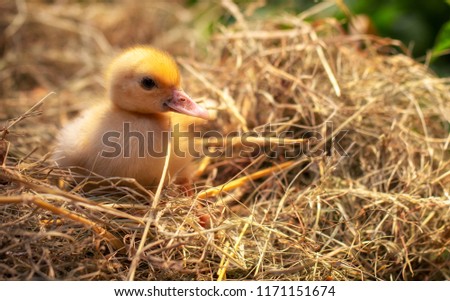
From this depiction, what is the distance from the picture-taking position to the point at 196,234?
1.46 m

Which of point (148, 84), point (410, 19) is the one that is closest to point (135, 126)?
point (148, 84)

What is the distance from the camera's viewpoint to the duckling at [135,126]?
1.60 meters

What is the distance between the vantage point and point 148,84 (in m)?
1.65

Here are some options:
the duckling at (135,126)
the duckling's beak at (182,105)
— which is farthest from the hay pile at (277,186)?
the duckling's beak at (182,105)

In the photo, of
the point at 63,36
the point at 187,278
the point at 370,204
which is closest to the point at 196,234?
the point at 187,278

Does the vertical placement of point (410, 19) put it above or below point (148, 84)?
above

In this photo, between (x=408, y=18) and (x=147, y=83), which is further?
(x=408, y=18)

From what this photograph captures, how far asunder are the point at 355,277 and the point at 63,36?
Answer: 2386mm

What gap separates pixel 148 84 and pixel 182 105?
12 cm

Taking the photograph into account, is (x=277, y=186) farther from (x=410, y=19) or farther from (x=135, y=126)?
(x=410, y=19)

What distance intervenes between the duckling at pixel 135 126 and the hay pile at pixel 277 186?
76 mm

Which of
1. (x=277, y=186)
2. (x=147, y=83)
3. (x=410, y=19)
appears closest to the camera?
(x=147, y=83)

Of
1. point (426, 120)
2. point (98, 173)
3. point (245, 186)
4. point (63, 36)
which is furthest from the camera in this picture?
point (63, 36)
